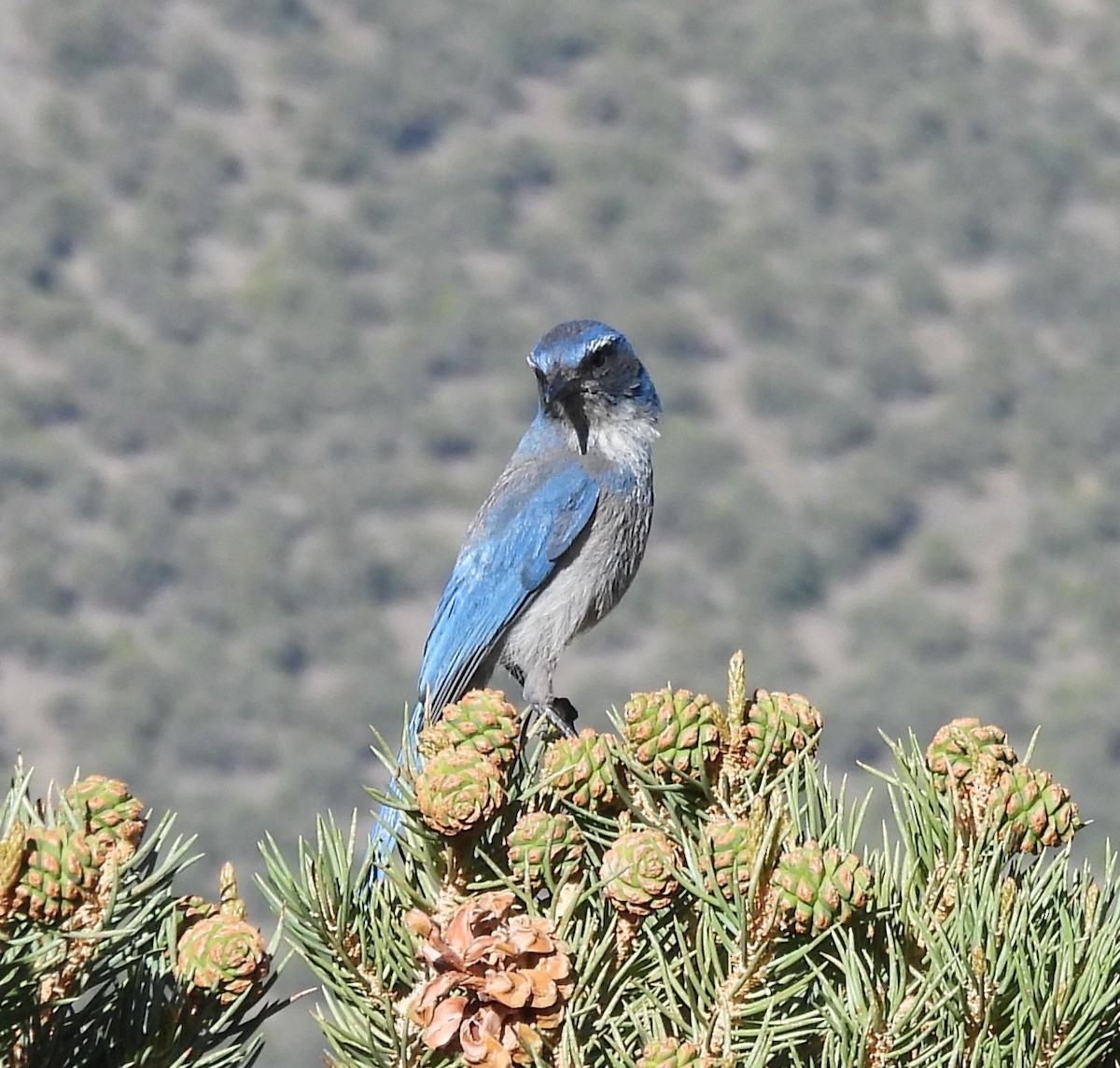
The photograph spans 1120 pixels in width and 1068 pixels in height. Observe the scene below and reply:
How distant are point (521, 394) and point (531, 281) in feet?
24.6

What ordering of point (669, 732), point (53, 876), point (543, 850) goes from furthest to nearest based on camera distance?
point (669, 732) → point (543, 850) → point (53, 876)

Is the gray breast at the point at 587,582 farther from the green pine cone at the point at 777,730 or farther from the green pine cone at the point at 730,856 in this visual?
the green pine cone at the point at 730,856

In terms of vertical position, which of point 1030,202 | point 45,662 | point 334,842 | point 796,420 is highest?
point 1030,202

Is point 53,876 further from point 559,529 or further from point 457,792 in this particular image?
point 559,529

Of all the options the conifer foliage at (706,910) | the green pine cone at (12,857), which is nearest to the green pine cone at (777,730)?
the conifer foliage at (706,910)

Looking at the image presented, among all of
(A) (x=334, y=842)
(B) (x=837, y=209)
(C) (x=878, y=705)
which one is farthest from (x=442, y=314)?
(A) (x=334, y=842)

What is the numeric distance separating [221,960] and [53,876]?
300 millimetres

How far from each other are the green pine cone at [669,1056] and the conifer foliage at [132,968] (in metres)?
0.48

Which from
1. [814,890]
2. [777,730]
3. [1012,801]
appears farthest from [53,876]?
[1012,801]

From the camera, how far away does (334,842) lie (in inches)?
94.7

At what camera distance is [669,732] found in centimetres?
254

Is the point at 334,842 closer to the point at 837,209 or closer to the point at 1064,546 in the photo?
the point at 1064,546

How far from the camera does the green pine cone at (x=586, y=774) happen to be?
2.51m

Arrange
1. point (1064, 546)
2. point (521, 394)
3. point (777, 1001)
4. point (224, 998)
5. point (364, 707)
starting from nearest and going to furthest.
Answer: point (777, 1001) < point (224, 998) < point (364, 707) < point (1064, 546) < point (521, 394)
